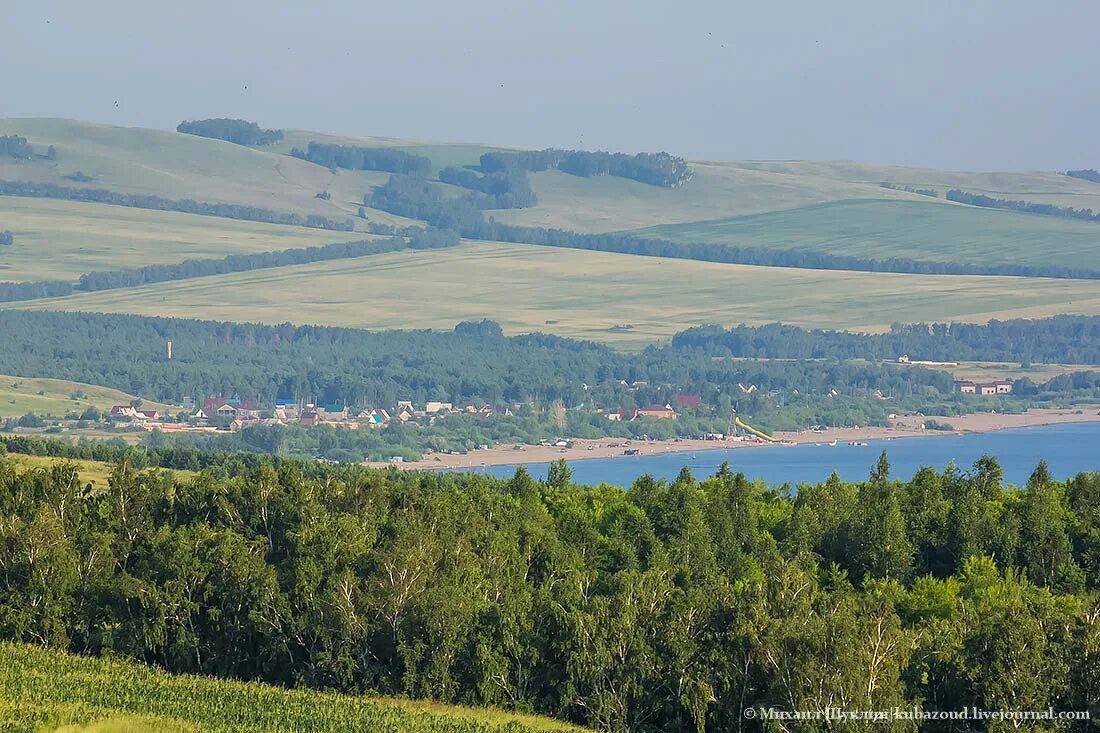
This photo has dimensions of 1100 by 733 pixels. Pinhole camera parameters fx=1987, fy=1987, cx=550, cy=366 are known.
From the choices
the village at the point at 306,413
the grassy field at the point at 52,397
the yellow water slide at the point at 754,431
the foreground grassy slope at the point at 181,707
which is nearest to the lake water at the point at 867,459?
the yellow water slide at the point at 754,431

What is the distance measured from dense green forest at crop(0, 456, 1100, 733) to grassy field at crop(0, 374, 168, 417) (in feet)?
316

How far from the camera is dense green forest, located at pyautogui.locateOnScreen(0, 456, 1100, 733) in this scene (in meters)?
41.8

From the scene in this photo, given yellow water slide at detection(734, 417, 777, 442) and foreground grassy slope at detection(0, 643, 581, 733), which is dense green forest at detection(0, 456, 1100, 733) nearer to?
foreground grassy slope at detection(0, 643, 581, 733)

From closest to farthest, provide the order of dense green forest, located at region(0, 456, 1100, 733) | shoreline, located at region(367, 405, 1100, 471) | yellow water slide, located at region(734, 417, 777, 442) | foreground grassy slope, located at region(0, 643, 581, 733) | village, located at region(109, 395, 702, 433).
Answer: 1. foreground grassy slope, located at region(0, 643, 581, 733)
2. dense green forest, located at region(0, 456, 1100, 733)
3. shoreline, located at region(367, 405, 1100, 471)
4. village, located at region(109, 395, 702, 433)
5. yellow water slide, located at region(734, 417, 777, 442)

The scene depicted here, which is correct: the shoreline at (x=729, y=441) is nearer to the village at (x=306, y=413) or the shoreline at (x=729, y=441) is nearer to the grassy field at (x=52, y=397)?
the village at (x=306, y=413)

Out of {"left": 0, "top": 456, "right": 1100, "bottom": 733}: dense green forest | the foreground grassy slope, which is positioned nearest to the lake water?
{"left": 0, "top": 456, "right": 1100, "bottom": 733}: dense green forest

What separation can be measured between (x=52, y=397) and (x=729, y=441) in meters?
56.9

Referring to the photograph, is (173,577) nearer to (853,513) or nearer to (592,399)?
(853,513)

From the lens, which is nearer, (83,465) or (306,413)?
(83,465)

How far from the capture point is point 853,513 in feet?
203

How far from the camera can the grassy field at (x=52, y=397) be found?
15656 centimetres

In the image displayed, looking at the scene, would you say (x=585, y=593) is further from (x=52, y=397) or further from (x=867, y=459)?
(x=52, y=397)

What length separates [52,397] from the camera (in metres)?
166

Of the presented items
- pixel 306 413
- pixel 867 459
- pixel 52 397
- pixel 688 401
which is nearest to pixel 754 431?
pixel 688 401
